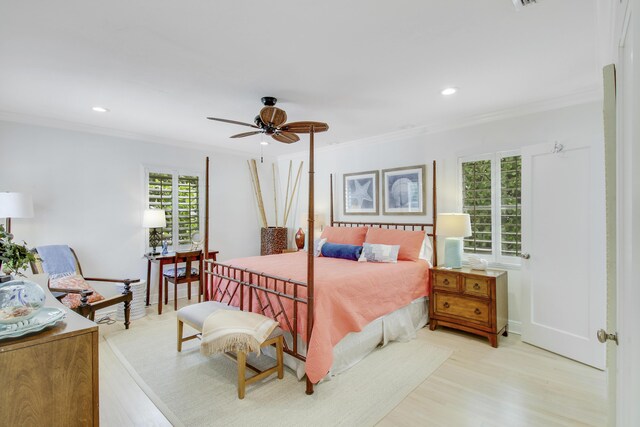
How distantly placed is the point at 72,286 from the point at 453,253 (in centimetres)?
429

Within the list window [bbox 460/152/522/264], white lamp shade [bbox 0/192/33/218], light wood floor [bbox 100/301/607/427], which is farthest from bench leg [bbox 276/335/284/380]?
white lamp shade [bbox 0/192/33/218]

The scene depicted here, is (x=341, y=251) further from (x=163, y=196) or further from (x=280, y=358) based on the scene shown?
(x=163, y=196)

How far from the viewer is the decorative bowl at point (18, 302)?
1226 mm

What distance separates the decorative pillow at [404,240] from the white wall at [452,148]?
448 millimetres

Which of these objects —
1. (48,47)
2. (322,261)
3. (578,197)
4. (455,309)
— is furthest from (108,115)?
(578,197)

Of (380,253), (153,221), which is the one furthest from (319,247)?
(153,221)

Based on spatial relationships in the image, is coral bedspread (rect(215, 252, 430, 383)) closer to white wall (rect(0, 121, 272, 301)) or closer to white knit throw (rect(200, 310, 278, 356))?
white knit throw (rect(200, 310, 278, 356))

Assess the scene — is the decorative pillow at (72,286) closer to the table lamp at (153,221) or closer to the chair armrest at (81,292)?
the chair armrest at (81,292)

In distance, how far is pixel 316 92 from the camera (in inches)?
116

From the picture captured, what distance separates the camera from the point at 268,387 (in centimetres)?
243

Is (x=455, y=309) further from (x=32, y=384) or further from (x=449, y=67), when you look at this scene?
(x=32, y=384)

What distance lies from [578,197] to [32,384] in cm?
386

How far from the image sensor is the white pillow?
153 inches

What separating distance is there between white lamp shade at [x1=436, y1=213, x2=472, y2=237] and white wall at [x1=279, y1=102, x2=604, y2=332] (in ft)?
1.48
